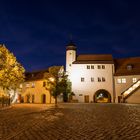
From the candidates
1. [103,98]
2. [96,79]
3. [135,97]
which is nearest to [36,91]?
[96,79]

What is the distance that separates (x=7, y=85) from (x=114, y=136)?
26.4m

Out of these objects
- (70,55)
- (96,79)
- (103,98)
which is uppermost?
(70,55)

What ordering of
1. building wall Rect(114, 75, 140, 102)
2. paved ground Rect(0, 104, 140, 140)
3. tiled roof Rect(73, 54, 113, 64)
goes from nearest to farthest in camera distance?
paved ground Rect(0, 104, 140, 140) → building wall Rect(114, 75, 140, 102) → tiled roof Rect(73, 54, 113, 64)

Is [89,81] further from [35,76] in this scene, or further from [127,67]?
[35,76]

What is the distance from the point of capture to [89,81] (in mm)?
58469

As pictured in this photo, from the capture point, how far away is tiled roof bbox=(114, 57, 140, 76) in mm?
56316

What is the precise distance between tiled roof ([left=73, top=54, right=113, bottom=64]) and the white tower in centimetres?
→ 159

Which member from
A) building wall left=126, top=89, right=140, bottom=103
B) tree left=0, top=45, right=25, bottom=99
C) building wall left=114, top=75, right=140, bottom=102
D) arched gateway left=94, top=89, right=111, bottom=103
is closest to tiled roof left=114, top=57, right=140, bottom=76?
building wall left=114, top=75, right=140, bottom=102

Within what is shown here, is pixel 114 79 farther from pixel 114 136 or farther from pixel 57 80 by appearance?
pixel 114 136

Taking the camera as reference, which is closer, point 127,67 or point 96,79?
point 127,67

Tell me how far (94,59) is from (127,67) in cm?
893

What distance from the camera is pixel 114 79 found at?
188 ft

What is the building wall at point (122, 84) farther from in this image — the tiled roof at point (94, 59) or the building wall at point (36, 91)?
the building wall at point (36, 91)

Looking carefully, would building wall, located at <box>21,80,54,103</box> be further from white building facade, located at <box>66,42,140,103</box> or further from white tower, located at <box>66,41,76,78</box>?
white tower, located at <box>66,41,76,78</box>
